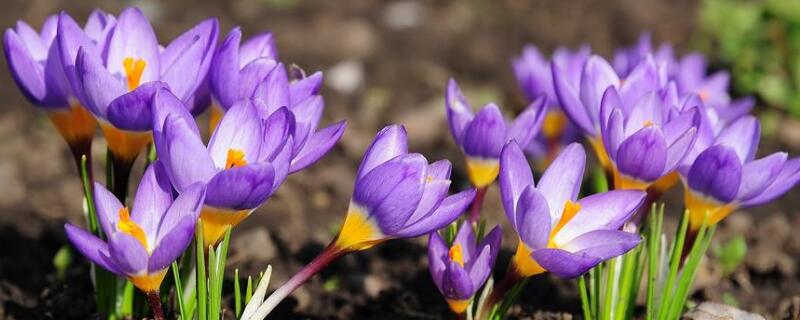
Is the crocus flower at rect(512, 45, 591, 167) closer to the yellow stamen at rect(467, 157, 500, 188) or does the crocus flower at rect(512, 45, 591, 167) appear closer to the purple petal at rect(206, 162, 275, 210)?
the yellow stamen at rect(467, 157, 500, 188)

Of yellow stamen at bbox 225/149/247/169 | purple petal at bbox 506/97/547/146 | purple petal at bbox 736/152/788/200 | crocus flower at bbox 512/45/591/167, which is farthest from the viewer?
crocus flower at bbox 512/45/591/167

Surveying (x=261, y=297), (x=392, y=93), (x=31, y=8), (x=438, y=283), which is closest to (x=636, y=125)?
(x=438, y=283)

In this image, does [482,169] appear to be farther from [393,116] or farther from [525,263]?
[393,116]

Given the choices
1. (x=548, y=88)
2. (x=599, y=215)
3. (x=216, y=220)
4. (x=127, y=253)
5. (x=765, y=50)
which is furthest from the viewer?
(x=765, y=50)

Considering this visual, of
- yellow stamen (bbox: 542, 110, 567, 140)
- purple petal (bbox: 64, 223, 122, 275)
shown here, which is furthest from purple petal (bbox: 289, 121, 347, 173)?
yellow stamen (bbox: 542, 110, 567, 140)

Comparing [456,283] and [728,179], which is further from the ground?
[728,179]

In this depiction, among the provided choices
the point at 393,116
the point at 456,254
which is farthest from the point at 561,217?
the point at 393,116
